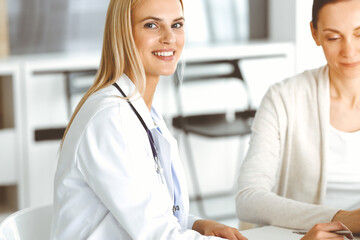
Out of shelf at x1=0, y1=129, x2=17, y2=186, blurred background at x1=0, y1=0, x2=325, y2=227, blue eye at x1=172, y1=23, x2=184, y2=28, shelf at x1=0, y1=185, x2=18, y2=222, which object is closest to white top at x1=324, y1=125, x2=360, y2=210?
blue eye at x1=172, y1=23, x2=184, y2=28

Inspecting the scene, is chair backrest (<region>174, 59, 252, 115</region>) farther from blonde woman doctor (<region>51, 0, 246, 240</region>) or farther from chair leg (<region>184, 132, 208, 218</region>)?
blonde woman doctor (<region>51, 0, 246, 240</region>)

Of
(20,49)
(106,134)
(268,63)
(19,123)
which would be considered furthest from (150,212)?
(268,63)

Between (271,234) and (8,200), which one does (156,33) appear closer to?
(271,234)

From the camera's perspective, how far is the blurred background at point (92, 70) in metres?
3.53

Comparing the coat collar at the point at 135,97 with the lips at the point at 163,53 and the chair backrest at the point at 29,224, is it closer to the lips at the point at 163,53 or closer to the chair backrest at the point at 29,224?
→ the lips at the point at 163,53

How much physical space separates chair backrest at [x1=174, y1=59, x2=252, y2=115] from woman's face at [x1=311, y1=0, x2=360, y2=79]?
2006 mm

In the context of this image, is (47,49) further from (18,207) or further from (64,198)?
(64,198)

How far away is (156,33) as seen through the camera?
165cm

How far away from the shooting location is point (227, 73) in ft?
13.2

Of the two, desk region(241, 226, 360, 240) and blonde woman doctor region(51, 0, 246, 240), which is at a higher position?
blonde woman doctor region(51, 0, 246, 240)

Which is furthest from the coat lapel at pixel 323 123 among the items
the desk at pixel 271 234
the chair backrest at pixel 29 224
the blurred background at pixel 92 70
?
the blurred background at pixel 92 70

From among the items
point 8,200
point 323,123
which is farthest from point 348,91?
point 8,200

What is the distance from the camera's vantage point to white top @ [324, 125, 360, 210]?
6.40 feet

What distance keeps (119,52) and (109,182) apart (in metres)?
0.37
